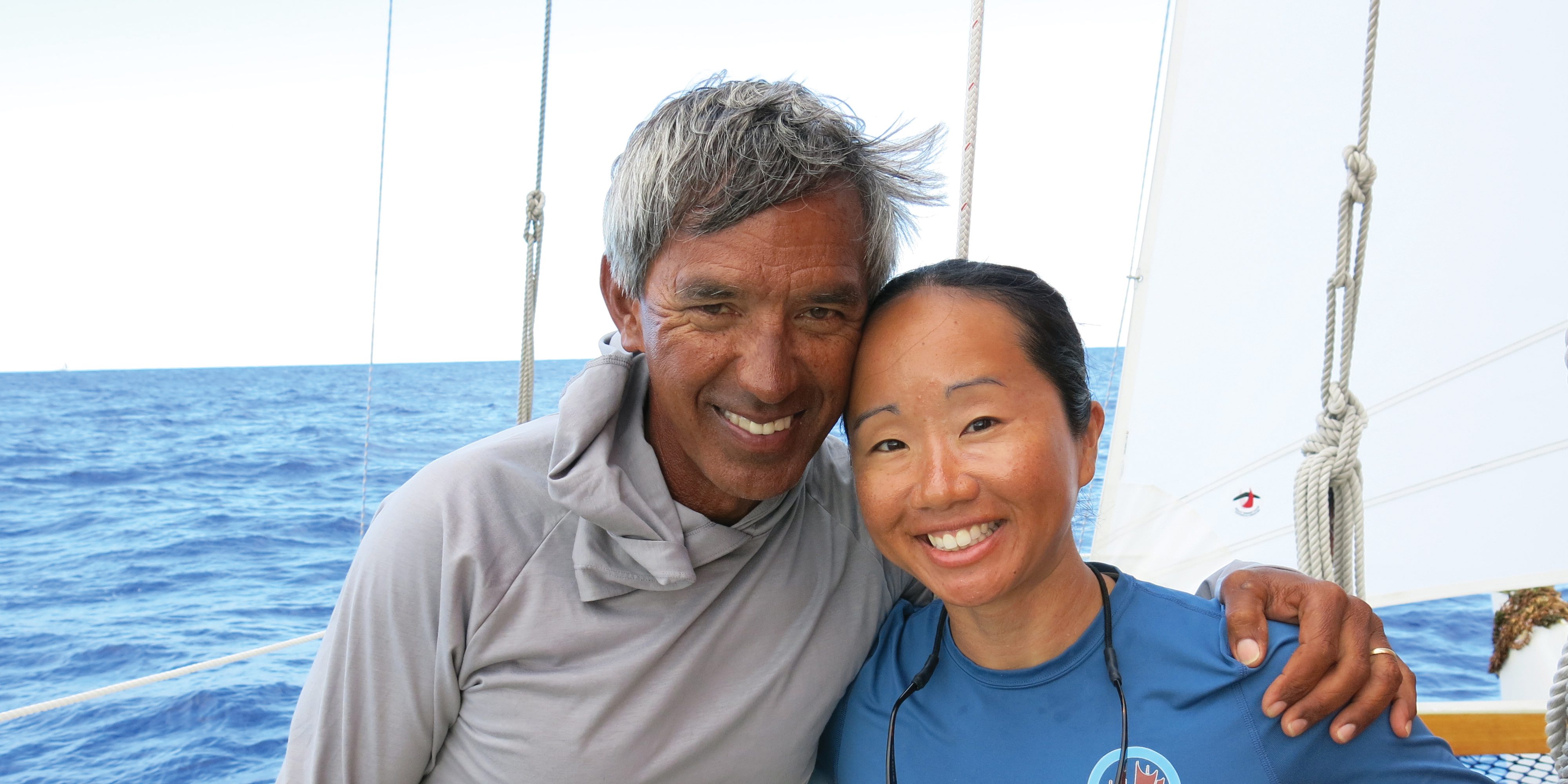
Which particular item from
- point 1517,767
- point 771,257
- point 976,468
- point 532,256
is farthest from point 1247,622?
point 532,256

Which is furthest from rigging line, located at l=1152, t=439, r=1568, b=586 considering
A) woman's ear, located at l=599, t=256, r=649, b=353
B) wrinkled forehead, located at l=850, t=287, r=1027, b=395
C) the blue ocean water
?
woman's ear, located at l=599, t=256, r=649, b=353

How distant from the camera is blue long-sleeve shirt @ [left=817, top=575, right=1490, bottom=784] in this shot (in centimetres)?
132

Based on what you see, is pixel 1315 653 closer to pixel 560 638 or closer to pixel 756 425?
pixel 756 425

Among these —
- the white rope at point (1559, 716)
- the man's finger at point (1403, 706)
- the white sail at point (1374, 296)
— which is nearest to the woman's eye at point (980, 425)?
the man's finger at point (1403, 706)

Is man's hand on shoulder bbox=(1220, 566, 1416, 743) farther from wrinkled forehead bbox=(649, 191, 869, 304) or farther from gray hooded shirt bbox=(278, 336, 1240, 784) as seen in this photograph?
wrinkled forehead bbox=(649, 191, 869, 304)

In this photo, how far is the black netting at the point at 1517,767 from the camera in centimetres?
215

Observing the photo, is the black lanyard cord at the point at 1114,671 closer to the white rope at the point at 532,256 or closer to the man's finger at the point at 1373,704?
the man's finger at the point at 1373,704

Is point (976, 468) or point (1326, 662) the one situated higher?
point (976, 468)

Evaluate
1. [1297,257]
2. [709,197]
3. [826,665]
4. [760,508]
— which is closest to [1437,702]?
[1297,257]

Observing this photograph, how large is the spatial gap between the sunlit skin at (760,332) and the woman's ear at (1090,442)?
362 millimetres

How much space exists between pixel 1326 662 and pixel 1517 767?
51.9 inches

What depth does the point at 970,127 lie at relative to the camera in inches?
96.3

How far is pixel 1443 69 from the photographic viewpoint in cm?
290

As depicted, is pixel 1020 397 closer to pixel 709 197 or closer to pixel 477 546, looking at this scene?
pixel 709 197
